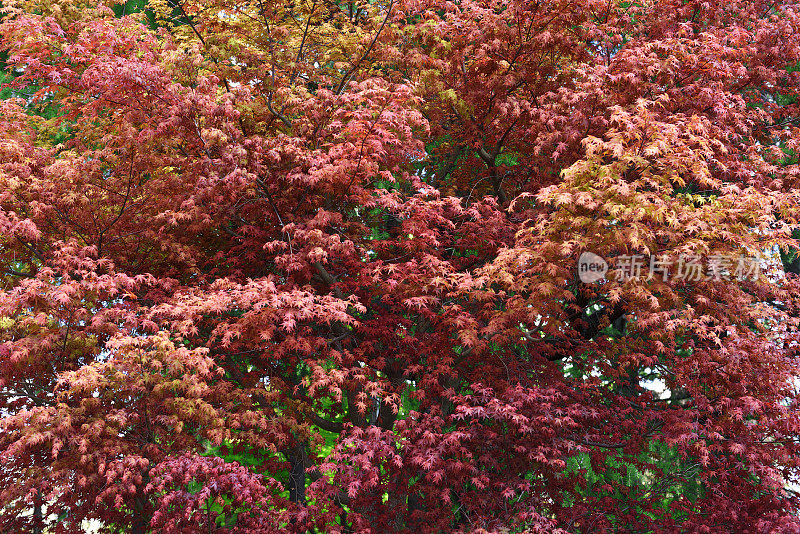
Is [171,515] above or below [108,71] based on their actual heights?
below

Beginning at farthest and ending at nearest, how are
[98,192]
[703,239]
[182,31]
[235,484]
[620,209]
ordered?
[182,31] → [98,192] → [703,239] → [620,209] → [235,484]

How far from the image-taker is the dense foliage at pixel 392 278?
5.76m

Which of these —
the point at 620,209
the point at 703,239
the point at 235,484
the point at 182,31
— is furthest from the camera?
the point at 182,31

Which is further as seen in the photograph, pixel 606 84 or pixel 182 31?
pixel 182 31

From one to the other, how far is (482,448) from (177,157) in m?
5.03

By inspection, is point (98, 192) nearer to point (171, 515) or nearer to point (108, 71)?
point (108, 71)

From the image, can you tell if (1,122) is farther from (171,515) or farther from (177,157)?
(171,515)

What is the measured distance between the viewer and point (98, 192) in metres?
7.22

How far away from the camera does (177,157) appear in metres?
7.42

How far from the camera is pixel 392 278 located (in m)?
7.00

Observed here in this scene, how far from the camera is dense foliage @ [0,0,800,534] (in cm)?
576

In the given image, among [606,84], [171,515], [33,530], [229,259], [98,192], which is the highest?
[606,84]

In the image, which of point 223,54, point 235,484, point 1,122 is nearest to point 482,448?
point 235,484

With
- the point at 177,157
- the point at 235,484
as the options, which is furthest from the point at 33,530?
the point at 177,157
